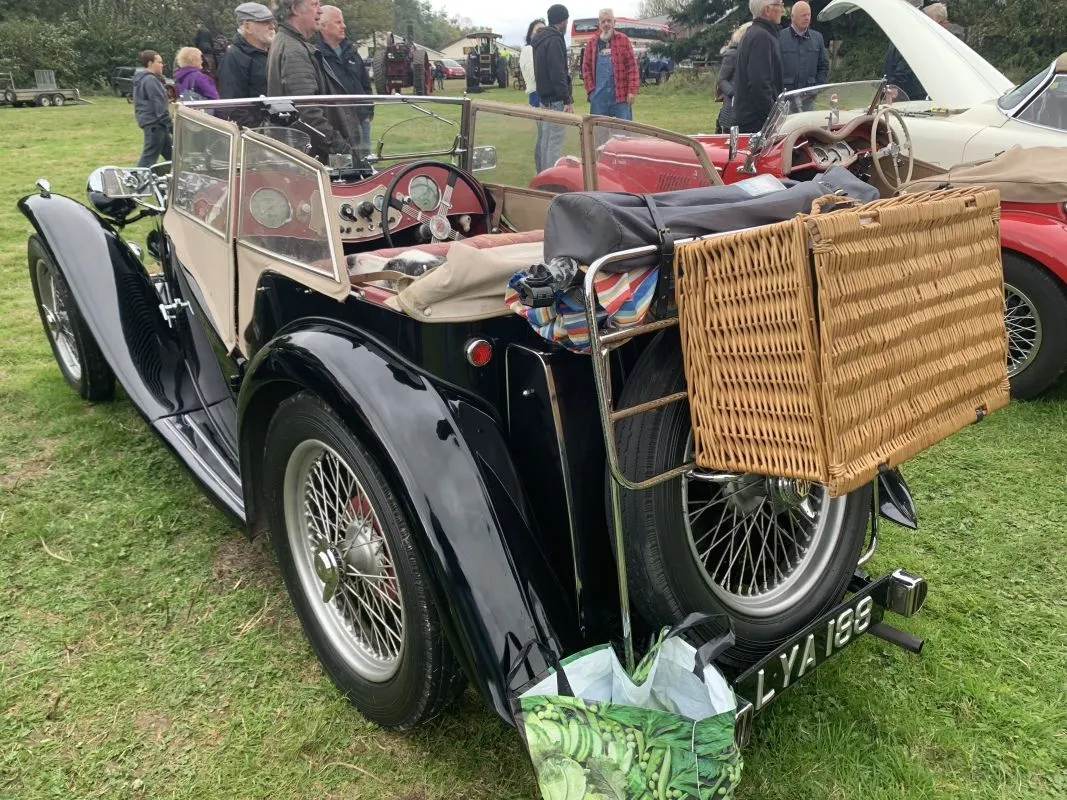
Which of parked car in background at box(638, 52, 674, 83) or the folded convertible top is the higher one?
parked car in background at box(638, 52, 674, 83)

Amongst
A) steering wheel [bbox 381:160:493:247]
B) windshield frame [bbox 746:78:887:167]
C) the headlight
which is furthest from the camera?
windshield frame [bbox 746:78:887:167]

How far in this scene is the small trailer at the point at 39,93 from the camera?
73.2 feet

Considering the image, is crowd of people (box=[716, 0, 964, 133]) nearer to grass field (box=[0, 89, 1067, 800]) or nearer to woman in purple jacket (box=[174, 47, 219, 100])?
grass field (box=[0, 89, 1067, 800])

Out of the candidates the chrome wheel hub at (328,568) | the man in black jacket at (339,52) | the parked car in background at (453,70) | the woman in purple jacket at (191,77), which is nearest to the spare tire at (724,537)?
the chrome wheel hub at (328,568)

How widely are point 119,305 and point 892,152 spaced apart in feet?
15.2

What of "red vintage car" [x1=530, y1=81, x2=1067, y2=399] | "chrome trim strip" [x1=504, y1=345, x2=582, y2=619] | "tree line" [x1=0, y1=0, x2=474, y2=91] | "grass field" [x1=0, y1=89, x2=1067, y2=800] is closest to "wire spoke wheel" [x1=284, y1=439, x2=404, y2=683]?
"grass field" [x1=0, y1=89, x2=1067, y2=800]

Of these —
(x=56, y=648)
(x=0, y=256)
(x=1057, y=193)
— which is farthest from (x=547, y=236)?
(x=0, y=256)

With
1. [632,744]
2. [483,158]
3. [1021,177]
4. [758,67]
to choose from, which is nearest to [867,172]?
[1021,177]

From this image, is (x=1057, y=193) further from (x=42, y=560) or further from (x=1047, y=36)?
(x=1047, y=36)

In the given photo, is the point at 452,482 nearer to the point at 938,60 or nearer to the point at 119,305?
the point at 119,305

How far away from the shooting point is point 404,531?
1.89m

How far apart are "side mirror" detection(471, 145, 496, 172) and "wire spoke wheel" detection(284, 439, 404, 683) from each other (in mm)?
1836

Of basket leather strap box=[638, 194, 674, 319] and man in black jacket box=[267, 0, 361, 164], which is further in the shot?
man in black jacket box=[267, 0, 361, 164]

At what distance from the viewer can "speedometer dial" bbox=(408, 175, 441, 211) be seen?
3207mm
